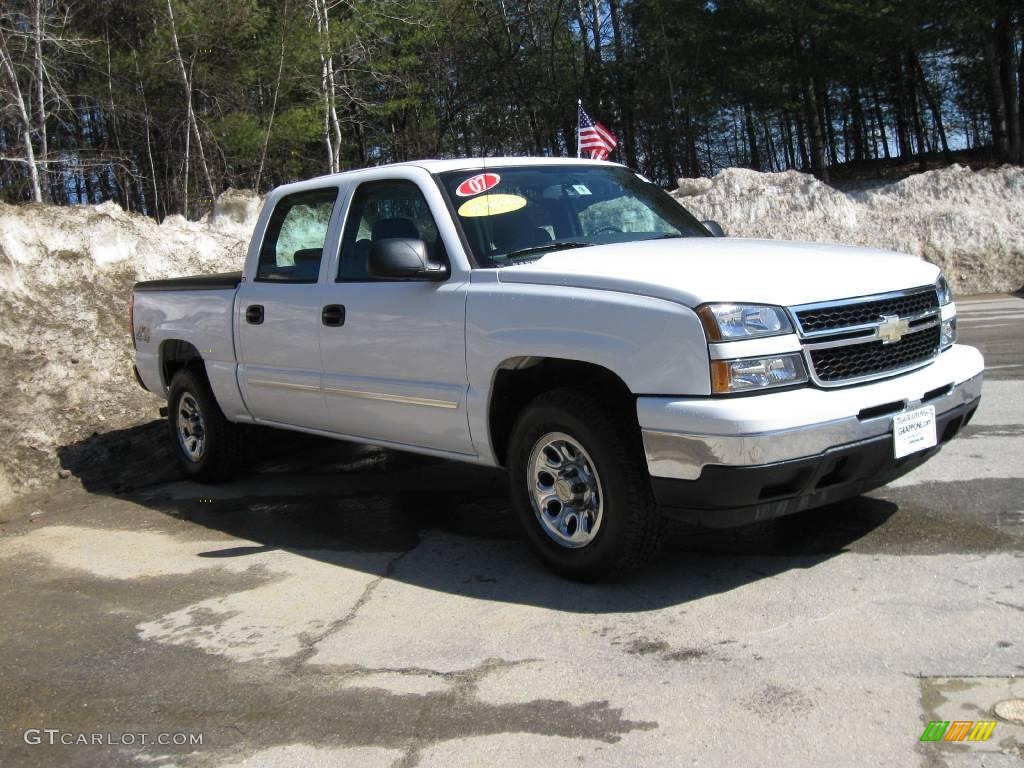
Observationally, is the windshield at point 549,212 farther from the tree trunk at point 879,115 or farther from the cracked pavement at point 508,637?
the tree trunk at point 879,115

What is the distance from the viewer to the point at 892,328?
417 cm

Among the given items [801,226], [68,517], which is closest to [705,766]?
[68,517]

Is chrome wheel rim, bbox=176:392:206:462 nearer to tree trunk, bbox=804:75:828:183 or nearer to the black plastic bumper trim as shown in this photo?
the black plastic bumper trim

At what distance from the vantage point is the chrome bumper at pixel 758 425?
146 inches

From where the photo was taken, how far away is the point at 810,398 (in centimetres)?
382

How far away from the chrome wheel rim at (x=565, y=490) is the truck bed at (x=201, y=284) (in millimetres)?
3007

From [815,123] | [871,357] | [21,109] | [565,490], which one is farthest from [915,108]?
[565,490]

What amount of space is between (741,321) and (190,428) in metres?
4.90

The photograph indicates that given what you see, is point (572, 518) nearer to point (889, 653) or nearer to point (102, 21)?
point (889, 653)

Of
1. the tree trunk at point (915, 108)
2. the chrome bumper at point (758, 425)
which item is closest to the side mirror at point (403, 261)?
the chrome bumper at point (758, 425)

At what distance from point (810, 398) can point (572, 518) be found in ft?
3.94

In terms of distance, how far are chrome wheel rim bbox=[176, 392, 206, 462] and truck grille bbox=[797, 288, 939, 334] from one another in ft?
15.8

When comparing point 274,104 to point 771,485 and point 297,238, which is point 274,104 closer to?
point 297,238

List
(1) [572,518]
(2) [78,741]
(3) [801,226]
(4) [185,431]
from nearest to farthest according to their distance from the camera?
(2) [78,741] → (1) [572,518] → (4) [185,431] → (3) [801,226]
